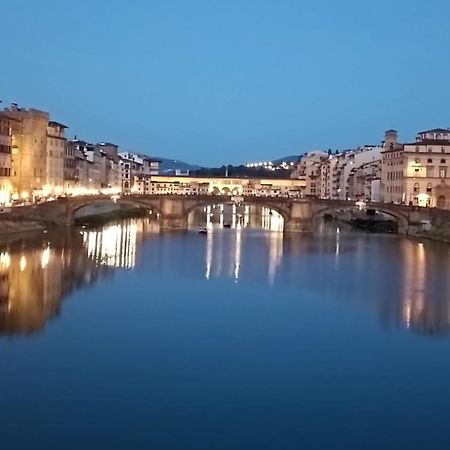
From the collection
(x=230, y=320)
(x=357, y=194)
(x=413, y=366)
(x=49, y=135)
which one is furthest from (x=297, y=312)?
(x=357, y=194)

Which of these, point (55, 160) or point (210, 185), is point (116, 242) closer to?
point (55, 160)

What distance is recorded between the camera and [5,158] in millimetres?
37281

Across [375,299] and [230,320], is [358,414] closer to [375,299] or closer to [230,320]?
[230,320]

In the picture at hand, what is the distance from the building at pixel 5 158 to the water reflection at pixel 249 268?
4.52 m

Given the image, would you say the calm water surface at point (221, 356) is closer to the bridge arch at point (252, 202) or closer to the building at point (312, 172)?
the bridge arch at point (252, 202)

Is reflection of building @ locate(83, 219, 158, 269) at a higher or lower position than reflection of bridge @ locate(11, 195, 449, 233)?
lower

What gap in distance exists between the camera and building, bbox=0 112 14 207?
36.6 meters

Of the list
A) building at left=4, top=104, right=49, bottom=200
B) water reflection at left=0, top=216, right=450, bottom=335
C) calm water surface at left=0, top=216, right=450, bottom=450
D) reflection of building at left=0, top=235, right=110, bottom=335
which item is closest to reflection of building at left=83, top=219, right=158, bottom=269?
water reflection at left=0, top=216, right=450, bottom=335

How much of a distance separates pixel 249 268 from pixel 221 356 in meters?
11.2

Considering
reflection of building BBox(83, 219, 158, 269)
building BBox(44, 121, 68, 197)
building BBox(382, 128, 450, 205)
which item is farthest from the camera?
building BBox(44, 121, 68, 197)

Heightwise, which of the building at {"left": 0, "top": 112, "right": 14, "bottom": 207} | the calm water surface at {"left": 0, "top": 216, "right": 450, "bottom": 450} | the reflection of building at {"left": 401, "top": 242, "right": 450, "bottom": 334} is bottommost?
the calm water surface at {"left": 0, "top": 216, "right": 450, "bottom": 450}

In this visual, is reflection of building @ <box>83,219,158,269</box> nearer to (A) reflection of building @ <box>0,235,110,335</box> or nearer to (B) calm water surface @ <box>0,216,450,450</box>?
(A) reflection of building @ <box>0,235,110,335</box>

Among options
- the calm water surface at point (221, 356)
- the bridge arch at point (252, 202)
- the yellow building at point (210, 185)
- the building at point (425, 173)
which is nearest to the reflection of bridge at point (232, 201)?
the bridge arch at point (252, 202)

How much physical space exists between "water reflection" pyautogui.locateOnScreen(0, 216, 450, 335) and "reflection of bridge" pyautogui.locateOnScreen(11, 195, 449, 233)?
109 inches
